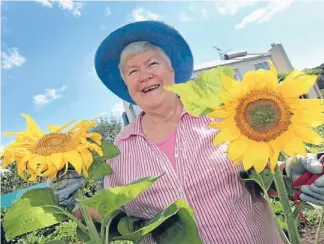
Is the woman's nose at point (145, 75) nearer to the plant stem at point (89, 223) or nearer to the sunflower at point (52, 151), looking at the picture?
the sunflower at point (52, 151)

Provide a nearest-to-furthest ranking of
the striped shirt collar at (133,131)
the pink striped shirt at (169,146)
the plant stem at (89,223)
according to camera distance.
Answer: the plant stem at (89,223) < the pink striped shirt at (169,146) < the striped shirt collar at (133,131)

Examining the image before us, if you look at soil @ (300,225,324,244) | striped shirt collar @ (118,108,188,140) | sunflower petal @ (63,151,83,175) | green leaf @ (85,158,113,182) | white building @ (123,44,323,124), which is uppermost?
white building @ (123,44,323,124)

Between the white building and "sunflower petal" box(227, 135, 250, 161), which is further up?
the white building

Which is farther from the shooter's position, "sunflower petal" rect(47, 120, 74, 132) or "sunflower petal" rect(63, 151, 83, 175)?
"sunflower petal" rect(47, 120, 74, 132)

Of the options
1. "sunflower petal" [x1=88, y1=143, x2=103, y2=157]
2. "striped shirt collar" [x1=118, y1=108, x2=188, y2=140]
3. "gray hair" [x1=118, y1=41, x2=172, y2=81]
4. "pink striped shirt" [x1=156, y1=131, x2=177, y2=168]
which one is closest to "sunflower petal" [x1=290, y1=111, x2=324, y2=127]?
"sunflower petal" [x1=88, y1=143, x2=103, y2=157]

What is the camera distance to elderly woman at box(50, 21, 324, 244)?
126 cm

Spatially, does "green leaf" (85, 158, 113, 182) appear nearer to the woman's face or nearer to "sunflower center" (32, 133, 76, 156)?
"sunflower center" (32, 133, 76, 156)

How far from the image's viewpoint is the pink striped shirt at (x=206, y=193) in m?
1.25

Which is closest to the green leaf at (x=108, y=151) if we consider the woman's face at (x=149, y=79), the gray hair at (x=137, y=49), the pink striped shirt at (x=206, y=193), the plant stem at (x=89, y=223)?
the plant stem at (x=89, y=223)

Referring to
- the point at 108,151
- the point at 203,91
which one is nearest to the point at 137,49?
the point at 108,151

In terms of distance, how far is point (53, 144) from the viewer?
78 centimetres

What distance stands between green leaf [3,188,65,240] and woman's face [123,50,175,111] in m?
0.72

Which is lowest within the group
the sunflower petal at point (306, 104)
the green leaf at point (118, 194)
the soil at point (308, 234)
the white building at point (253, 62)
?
the soil at point (308, 234)

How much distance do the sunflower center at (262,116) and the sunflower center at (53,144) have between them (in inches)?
13.7
